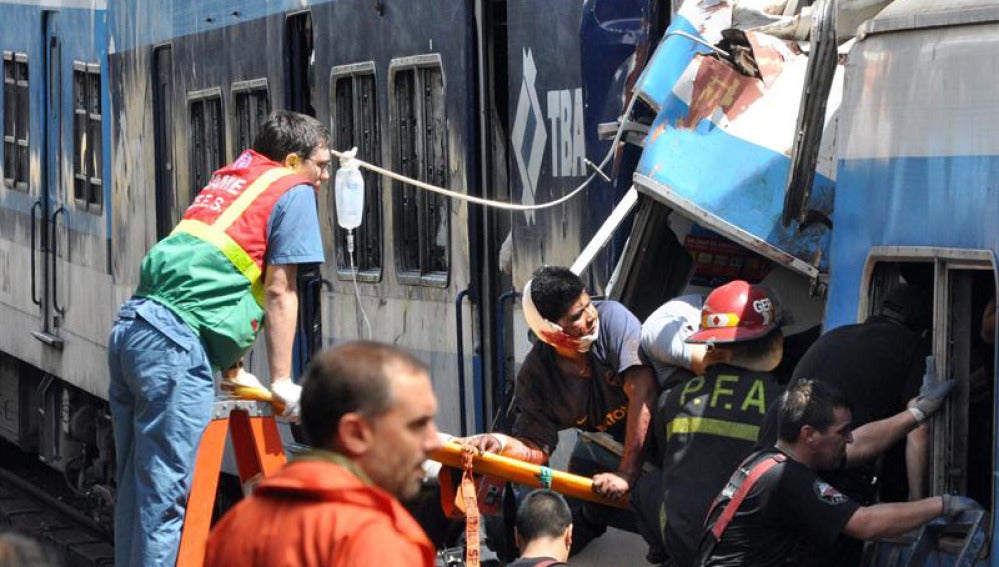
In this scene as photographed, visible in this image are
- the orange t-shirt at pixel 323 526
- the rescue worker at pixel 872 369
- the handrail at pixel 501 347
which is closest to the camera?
the orange t-shirt at pixel 323 526

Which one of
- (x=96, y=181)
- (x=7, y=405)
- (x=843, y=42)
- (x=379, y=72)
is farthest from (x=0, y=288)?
(x=843, y=42)

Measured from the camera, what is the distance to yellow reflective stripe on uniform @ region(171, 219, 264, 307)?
5945 mm

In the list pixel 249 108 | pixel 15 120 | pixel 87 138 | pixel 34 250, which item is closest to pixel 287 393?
pixel 249 108

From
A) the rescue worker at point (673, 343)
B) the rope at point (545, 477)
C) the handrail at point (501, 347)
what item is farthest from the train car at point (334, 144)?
the rope at point (545, 477)

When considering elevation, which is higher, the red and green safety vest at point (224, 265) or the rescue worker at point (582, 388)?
the red and green safety vest at point (224, 265)

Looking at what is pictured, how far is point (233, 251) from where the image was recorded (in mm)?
5953

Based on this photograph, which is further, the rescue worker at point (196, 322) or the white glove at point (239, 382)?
the white glove at point (239, 382)

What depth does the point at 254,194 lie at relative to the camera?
19.6 ft

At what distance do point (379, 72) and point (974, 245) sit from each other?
468cm

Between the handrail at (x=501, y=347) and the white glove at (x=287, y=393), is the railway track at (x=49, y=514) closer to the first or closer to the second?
the handrail at (x=501, y=347)

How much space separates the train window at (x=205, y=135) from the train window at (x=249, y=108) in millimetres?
227

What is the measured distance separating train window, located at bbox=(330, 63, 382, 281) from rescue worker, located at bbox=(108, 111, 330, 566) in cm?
302

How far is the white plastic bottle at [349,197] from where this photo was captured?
28.0 ft

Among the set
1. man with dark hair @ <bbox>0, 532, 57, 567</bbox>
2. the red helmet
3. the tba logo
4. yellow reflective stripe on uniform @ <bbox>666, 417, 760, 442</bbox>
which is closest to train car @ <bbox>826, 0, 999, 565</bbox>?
the red helmet
